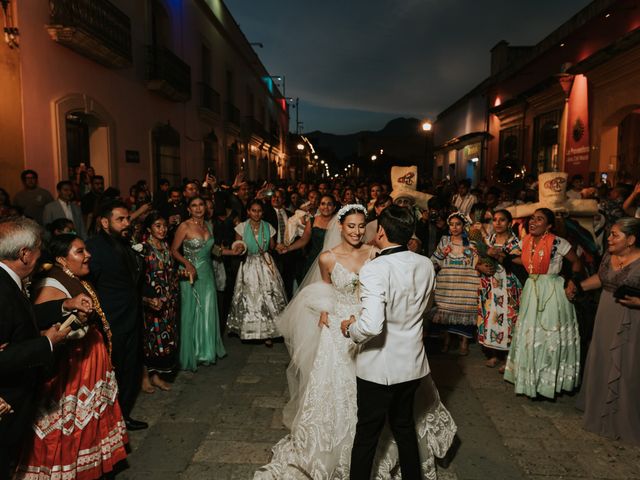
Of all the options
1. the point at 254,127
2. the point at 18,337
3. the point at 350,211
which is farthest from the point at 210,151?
the point at 18,337

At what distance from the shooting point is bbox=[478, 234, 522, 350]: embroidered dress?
494 cm

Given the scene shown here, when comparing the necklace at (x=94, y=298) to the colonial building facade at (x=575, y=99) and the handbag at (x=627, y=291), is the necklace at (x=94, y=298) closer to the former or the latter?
the handbag at (x=627, y=291)

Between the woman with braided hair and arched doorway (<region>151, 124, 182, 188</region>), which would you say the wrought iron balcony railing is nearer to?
arched doorway (<region>151, 124, 182, 188</region>)

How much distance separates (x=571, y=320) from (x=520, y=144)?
39.6 feet

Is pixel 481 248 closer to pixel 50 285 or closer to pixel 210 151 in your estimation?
pixel 50 285


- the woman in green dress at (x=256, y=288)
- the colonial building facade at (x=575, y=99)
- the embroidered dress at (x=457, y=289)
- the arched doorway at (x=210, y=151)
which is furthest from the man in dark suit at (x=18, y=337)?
the arched doorway at (x=210, y=151)

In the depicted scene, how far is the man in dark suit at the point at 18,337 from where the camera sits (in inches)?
85.8

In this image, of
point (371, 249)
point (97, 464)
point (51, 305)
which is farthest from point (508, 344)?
point (51, 305)

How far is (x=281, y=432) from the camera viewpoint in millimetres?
3691

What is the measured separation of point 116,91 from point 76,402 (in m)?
8.41

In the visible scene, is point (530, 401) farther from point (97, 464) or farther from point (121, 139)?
point (121, 139)

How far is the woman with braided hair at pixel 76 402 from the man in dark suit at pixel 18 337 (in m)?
0.23

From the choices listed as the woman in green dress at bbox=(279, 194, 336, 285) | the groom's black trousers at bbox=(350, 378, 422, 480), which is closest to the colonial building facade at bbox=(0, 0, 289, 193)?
the woman in green dress at bbox=(279, 194, 336, 285)

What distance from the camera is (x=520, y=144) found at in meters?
15.0
